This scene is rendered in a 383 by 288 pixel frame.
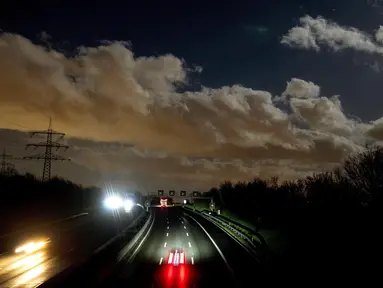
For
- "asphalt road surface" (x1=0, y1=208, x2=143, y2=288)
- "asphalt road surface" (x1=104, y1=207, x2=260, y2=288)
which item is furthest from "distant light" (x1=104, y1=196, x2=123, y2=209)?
"asphalt road surface" (x1=104, y1=207, x2=260, y2=288)

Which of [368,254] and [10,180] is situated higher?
[10,180]

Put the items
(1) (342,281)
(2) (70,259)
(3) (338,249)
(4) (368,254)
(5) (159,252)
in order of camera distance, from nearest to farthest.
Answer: (1) (342,281)
(4) (368,254)
(3) (338,249)
(2) (70,259)
(5) (159,252)

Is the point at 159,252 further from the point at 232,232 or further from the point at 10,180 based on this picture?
the point at 10,180

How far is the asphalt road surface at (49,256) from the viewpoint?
1132 inches

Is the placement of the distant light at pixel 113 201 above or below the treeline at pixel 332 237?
above

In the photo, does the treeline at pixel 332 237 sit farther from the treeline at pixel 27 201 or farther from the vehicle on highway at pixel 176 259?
the treeline at pixel 27 201

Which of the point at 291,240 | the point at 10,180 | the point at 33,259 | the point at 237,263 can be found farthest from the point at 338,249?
the point at 10,180

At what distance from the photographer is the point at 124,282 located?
24.8 meters

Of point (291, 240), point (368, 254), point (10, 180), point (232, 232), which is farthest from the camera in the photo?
point (10, 180)

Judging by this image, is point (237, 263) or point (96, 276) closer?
point (96, 276)

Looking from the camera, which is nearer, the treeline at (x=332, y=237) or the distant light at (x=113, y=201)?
the treeline at (x=332, y=237)

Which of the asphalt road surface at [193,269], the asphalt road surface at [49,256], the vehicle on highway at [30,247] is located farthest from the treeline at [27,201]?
the asphalt road surface at [193,269]

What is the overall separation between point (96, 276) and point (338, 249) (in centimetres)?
1600

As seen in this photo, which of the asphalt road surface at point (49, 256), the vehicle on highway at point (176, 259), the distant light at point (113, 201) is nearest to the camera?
the asphalt road surface at point (49, 256)
